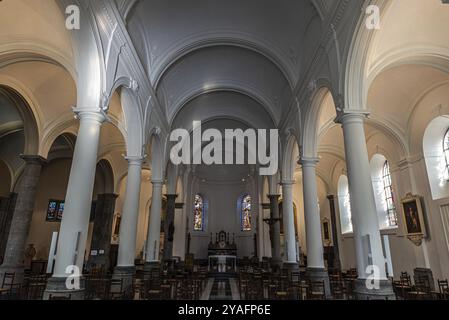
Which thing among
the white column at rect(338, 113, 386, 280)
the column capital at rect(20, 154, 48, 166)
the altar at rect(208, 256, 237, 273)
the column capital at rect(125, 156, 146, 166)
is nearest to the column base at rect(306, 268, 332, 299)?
the white column at rect(338, 113, 386, 280)

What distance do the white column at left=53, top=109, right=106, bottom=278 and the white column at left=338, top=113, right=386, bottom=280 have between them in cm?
604

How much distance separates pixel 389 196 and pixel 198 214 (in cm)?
1656

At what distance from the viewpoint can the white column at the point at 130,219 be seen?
9414 mm

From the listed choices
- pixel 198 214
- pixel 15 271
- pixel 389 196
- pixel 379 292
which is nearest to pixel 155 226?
pixel 15 271

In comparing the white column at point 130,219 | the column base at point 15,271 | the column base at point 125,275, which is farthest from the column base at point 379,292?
the column base at point 15,271

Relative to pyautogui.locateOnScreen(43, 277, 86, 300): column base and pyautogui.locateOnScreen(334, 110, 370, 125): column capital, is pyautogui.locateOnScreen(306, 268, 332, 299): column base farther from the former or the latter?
pyautogui.locateOnScreen(43, 277, 86, 300): column base

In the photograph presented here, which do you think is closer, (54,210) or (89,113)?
(89,113)

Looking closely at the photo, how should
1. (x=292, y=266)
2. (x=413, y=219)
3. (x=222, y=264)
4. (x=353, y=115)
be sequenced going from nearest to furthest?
(x=353, y=115) → (x=413, y=219) → (x=292, y=266) → (x=222, y=264)

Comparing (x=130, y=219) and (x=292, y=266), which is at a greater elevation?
(x=130, y=219)

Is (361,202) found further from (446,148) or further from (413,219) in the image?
(446,148)

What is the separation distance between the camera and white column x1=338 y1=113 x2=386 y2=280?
6156 mm

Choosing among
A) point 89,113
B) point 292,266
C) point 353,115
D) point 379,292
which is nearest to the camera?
point 379,292

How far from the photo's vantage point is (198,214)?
86.4 ft

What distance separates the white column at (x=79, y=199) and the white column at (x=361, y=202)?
6.04 m
